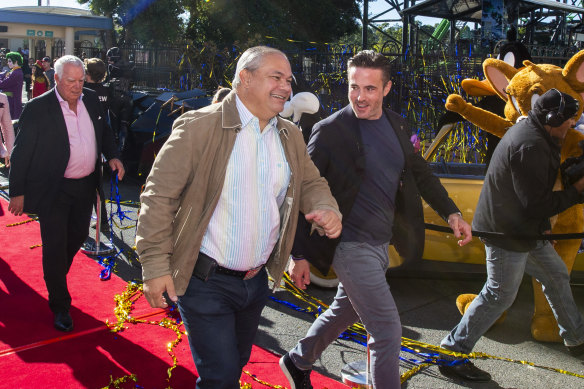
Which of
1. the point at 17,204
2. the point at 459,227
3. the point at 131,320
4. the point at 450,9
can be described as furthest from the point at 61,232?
the point at 450,9

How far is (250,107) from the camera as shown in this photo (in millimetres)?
2598

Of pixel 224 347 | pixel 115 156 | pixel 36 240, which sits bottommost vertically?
pixel 36 240

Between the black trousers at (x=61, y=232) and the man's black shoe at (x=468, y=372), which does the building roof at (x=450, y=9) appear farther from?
the black trousers at (x=61, y=232)

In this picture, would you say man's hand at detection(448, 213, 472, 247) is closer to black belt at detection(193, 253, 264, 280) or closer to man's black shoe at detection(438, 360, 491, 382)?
man's black shoe at detection(438, 360, 491, 382)

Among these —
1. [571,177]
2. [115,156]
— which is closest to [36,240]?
[115,156]

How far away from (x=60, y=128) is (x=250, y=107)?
2.29 metres

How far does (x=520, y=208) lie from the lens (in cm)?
365

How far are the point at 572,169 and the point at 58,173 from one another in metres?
3.36

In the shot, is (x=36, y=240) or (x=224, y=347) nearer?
(x=224, y=347)

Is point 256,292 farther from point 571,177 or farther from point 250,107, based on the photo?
point 571,177

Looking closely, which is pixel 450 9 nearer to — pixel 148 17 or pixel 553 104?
pixel 148 17

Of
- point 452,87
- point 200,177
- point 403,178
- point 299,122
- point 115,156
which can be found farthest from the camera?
point 452,87

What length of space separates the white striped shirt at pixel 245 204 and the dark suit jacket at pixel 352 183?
0.56 meters

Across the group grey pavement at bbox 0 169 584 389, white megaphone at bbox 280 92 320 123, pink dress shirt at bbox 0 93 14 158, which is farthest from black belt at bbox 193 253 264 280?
pink dress shirt at bbox 0 93 14 158
